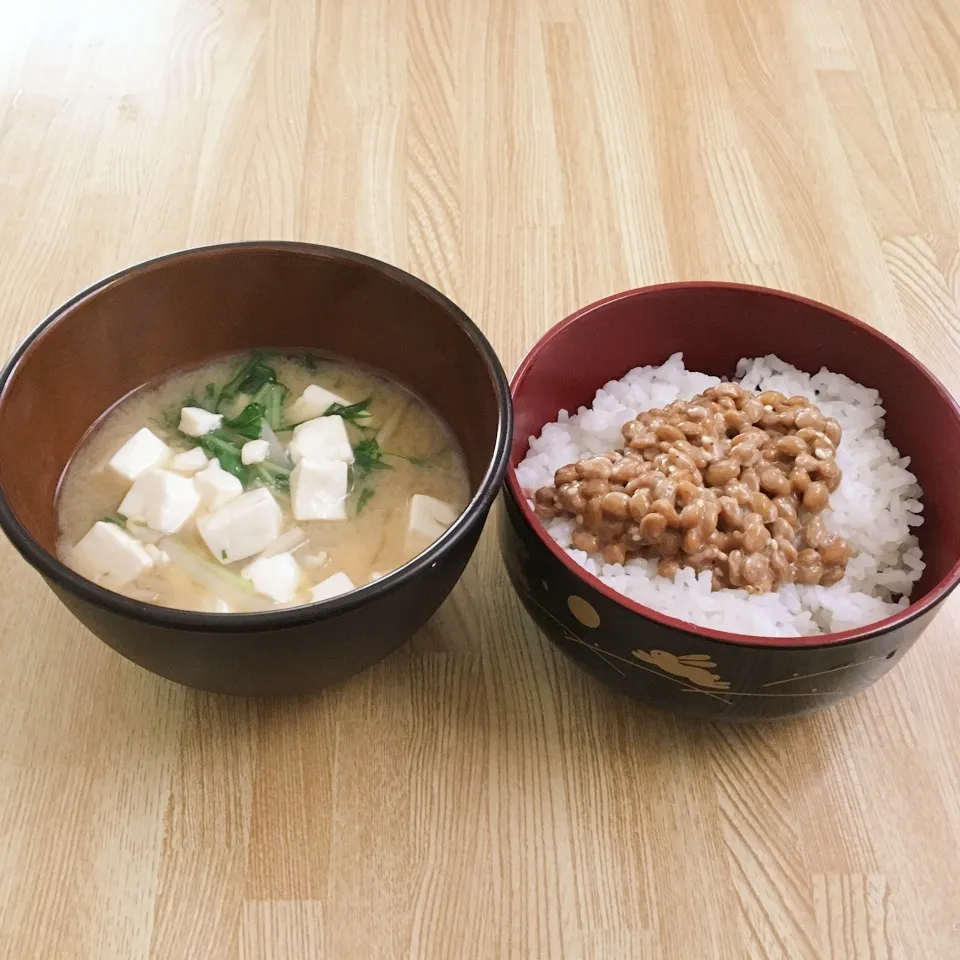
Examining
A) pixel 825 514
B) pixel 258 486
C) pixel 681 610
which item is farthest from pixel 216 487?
pixel 825 514

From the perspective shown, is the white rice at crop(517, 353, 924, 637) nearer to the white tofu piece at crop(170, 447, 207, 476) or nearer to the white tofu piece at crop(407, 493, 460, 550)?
the white tofu piece at crop(407, 493, 460, 550)

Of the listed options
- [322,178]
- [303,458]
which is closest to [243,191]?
[322,178]

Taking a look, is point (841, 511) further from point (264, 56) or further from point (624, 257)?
point (264, 56)

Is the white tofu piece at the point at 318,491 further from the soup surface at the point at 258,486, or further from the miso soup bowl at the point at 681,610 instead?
the miso soup bowl at the point at 681,610

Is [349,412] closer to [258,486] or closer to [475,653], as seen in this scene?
[258,486]

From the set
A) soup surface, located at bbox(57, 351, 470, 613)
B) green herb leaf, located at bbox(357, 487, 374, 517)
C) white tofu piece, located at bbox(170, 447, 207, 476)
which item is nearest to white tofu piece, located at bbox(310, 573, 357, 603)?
soup surface, located at bbox(57, 351, 470, 613)
